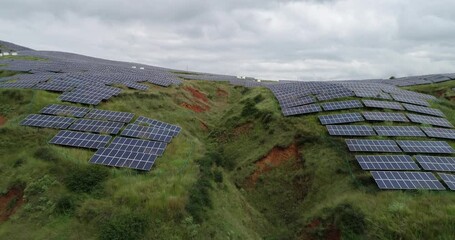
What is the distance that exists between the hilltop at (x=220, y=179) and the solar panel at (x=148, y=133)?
1.14 meters

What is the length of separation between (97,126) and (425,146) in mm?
29753

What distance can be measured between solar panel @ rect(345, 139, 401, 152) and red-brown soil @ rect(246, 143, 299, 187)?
17.7 ft

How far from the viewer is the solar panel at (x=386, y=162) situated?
84.0 ft

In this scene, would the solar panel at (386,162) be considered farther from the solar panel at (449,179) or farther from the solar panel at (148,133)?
the solar panel at (148,133)

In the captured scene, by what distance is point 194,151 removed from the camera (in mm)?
30469

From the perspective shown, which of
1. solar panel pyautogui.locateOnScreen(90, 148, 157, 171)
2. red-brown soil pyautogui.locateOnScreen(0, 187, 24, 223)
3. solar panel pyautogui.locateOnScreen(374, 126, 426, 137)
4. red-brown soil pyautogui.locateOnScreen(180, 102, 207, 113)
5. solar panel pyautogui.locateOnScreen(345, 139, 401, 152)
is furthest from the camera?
red-brown soil pyautogui.locateOnScreen(180, 102, 207, 113)

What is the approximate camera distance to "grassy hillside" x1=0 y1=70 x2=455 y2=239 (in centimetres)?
1883

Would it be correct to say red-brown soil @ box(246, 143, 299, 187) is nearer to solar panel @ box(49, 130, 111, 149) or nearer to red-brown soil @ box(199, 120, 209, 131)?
red-brown soil @ box(199, 120, 209, 131)

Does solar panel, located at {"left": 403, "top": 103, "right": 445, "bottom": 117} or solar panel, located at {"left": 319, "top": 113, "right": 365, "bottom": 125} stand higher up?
solar panel, located at {"left": 403, "top": 103, "right": 445, "bottom": 117}

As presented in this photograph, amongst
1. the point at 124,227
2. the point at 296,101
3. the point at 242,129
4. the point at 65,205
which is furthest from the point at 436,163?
the point at 65,205

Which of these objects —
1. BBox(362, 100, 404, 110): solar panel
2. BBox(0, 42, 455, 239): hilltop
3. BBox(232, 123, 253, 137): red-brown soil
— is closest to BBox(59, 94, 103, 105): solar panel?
BBox(0, 42, 455, 239): hilltop

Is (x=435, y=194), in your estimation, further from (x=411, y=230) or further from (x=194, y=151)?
(x=194, y=151)

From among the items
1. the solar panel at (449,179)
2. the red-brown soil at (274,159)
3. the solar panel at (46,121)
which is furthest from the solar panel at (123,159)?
the solar panel at (449,179)

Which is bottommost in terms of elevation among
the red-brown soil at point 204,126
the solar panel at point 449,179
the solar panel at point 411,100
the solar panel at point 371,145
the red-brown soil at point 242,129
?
the red-brown soil at point 204,126
